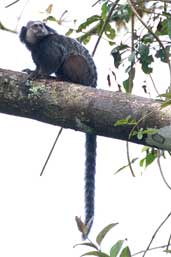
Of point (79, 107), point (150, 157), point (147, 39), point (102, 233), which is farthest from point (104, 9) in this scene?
point (102, 233)

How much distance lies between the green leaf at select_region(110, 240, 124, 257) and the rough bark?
2.88 ft

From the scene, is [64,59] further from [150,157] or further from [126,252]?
[126,252]

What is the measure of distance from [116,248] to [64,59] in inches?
120

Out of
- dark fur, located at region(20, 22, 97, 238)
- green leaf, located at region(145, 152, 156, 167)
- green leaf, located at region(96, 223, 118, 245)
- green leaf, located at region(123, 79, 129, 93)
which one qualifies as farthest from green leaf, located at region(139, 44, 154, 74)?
green leaf, located at region(96, 223, 118, 245)

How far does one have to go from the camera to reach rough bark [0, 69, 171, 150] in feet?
10.0

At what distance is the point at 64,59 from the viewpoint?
5.04m

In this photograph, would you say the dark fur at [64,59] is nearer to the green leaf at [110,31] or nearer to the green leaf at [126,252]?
the green leaf at [110,31]

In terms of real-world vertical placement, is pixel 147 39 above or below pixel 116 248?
above

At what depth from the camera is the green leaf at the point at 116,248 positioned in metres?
2.13

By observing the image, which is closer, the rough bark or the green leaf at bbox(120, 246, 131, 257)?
the green leaf at bbox(120, 246, 131, 257)

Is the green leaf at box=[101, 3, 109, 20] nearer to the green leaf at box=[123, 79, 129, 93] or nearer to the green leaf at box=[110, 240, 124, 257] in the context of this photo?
the green leaf at box=[123, 79, 129, 93]

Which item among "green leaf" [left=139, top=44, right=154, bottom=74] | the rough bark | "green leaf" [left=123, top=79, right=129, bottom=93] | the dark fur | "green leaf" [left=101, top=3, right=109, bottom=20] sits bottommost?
the rough bark

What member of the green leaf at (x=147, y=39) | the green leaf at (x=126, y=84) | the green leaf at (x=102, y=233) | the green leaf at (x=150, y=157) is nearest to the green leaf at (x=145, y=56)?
the green leaf at (x=147, y=39)

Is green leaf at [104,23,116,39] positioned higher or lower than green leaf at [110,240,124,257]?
higher
